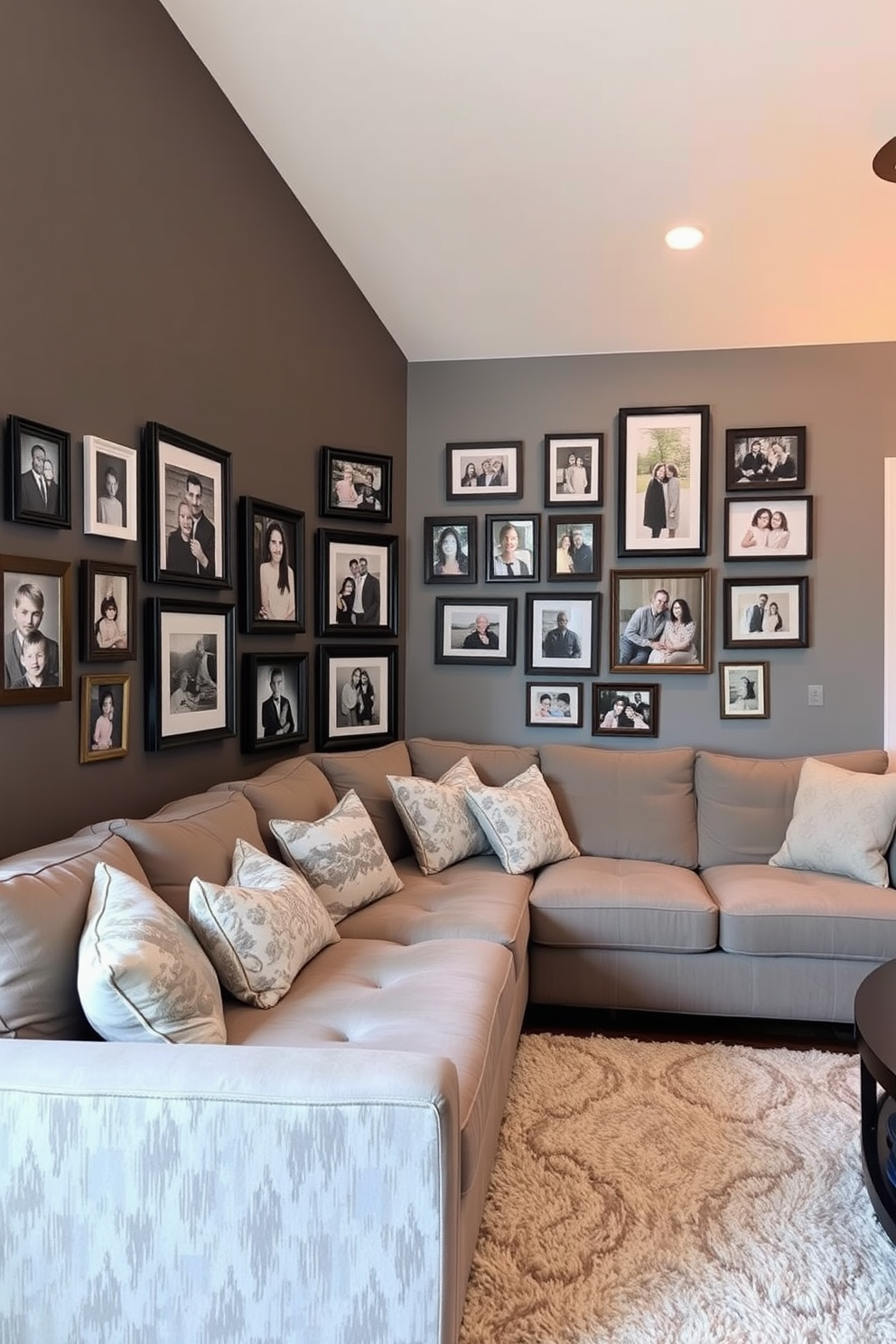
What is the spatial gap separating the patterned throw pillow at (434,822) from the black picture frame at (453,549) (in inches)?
48.3

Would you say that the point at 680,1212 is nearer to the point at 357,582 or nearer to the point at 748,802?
the point at 748,802

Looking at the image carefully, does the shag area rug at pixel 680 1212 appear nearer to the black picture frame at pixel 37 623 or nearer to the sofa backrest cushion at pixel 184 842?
the sofa backrest cushion at pixel 184 842

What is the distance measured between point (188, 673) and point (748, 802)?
2.23m

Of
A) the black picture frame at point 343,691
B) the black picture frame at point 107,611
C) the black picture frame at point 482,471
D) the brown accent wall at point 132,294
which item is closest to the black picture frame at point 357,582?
the black picture frame at point 343,691

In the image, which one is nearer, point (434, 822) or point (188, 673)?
point (188, 673)

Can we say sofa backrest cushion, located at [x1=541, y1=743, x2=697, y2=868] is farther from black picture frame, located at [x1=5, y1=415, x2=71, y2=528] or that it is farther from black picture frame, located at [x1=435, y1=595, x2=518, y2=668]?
black picture frame, located at [x1=5, y1=415, x2=71, y2=528]

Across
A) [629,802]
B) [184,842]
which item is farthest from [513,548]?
[184,842]

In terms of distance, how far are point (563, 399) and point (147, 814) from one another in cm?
273

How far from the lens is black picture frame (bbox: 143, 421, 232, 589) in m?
2.41

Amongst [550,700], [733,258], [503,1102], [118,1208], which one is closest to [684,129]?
[733,258]

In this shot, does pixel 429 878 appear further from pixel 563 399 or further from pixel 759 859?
pixel 563 399

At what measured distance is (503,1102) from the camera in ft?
7.25

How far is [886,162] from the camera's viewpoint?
2.57m

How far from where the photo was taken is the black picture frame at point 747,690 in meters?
3.95
